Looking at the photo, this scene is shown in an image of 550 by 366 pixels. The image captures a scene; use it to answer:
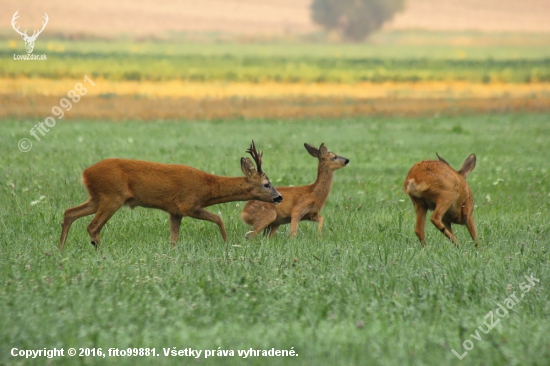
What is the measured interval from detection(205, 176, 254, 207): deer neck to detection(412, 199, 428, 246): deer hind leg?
6.67 ft

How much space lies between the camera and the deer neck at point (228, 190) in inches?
378

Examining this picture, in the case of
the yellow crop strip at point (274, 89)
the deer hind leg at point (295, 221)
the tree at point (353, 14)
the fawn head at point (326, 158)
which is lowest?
the yellow crop strip at point (274, 89)

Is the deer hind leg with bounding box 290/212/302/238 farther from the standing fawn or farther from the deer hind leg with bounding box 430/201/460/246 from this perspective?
the deer hind leg with bounding box 430/201/460/246

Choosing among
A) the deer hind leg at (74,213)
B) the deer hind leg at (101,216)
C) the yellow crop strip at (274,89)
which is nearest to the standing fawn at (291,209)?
the deer hind leg at (101,216)

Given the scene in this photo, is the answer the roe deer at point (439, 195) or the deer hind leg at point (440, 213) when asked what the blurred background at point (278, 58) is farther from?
the deer hind leg at point (440, 213)

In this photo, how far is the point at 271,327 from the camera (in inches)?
216

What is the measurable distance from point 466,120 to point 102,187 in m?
24.1

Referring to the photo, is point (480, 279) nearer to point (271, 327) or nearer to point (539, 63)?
point (271, 327)

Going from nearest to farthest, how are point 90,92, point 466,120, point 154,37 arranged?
1. point 466,120
2. point 90,92
3. point 154,37

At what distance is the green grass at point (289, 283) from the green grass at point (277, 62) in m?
34.8

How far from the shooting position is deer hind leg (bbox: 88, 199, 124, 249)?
28.9 feet

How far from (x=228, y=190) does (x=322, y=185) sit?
138 cm

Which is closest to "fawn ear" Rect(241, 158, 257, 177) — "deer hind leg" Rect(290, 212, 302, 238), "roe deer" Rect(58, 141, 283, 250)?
"roe deer" Rect(58, 141, 283, 250)

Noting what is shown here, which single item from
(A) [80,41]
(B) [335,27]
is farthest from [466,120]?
(B) [335,27]
